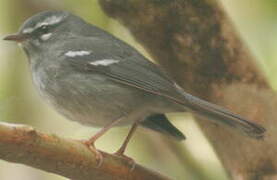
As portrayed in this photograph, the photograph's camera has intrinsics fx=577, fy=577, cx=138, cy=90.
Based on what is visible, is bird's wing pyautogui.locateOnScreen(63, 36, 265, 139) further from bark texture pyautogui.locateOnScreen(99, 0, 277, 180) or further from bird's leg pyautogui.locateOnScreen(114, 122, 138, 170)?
bird's leg pyautogui.locateOnScreen(114, 122, 138, 170)

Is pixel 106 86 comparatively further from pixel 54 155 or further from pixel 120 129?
pixel 54 155

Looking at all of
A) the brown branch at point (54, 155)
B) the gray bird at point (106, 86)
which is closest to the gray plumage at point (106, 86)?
the gray bird at point (106, 86)

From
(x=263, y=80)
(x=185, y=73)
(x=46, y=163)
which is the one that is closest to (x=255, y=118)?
(x=263, y=80)

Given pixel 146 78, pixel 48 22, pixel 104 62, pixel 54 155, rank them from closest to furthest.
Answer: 1. pixel 54 155
2. pixel 146 78
3. pixel 104 62
4. pixel 48 22

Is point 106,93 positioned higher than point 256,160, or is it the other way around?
point 256,160

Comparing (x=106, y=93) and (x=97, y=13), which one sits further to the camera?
(x=97, y=13)

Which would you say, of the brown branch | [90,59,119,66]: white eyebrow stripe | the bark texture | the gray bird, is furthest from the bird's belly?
the brown branch

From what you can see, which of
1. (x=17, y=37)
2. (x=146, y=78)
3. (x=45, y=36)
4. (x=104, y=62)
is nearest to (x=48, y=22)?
(x=45, y=36)

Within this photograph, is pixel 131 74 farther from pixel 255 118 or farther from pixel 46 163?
pixel 46 163
